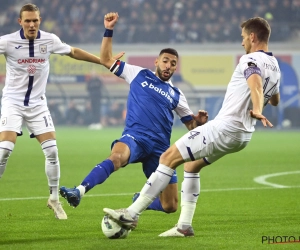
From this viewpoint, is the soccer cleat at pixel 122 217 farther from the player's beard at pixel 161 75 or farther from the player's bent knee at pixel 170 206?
the player's beard at pixel 161 75

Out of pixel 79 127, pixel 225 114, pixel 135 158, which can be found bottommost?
pixel 79 127

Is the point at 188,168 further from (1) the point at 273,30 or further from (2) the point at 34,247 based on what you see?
(1) the point at 273,30

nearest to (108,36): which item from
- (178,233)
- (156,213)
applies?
(178,233)

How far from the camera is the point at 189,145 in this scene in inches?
255

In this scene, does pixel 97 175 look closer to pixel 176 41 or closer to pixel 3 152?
pixel 3 152

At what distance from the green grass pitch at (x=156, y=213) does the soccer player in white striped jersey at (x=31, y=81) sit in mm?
767

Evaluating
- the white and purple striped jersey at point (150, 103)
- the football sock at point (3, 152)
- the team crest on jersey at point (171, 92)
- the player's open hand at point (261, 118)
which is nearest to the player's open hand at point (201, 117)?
the white and purple striped jersey at point (150, 103)

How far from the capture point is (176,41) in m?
34.5

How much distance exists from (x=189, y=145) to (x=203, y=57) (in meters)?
27.9

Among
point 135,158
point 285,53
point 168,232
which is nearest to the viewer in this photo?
point 168,232

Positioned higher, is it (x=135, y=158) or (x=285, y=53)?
(x=135, y=158)

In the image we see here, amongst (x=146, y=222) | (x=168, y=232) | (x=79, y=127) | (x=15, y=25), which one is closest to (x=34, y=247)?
(x=168, y=232)

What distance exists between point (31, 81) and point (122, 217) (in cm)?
256

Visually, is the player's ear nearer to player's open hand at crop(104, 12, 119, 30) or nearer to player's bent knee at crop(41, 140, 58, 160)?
player's open hand at crop(104, 12, 119, 30)
